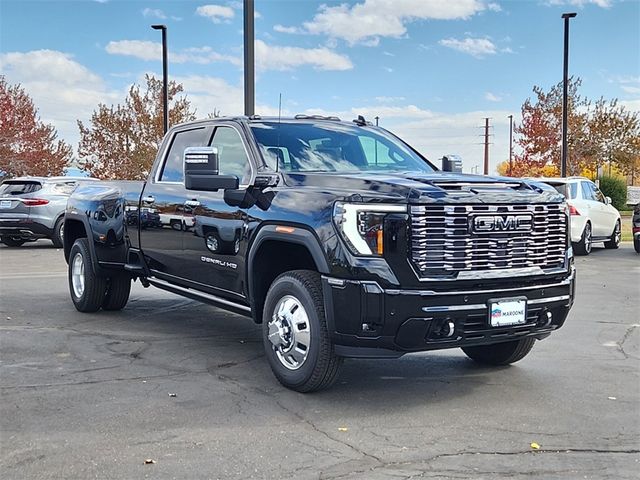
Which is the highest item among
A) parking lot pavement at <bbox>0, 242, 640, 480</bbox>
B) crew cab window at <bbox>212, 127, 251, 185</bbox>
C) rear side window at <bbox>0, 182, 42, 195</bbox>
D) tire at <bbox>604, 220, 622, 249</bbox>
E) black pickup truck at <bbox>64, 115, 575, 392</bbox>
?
crew cab window at <bbox>212, 127, 251, 185</bbox>

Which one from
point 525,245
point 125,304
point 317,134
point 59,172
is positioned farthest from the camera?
point 59,172

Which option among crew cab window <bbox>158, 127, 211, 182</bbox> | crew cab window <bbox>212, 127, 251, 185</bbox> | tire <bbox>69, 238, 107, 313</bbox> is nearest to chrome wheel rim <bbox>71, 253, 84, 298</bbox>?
tire <bbox>69, 238, 107, 313</bbox>

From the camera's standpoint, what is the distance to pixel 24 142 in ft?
113

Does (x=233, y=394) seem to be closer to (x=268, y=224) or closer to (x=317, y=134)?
(x=268, y=224)

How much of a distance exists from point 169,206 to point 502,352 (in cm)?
319

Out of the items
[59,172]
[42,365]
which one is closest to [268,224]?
[42,365]

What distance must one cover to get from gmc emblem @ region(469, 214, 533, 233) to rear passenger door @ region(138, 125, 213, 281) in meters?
2.76

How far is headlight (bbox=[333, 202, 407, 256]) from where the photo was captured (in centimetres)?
461

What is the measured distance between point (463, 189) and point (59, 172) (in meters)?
33.8

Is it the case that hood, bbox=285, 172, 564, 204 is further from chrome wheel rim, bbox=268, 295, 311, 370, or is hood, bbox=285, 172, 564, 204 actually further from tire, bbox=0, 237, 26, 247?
tire, bbox=0, 237, 26, 247

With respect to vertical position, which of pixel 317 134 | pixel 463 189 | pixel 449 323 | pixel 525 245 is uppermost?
pixel 317 134

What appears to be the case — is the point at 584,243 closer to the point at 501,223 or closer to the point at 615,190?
the point at 501,223

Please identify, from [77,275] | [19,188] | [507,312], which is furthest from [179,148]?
[19,188]

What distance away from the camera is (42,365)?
19.6 feet
